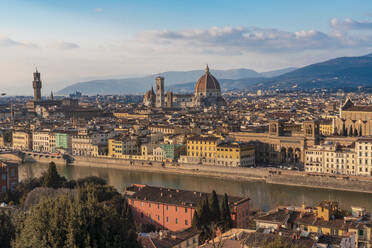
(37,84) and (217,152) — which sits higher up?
(37,84)

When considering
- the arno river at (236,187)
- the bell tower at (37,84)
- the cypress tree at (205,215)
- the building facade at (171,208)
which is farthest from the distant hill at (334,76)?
the cypress tree at (205,215)

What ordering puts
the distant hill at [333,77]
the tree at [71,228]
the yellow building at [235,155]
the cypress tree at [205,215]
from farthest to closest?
the distant hill at [333,77], the yellow building at [235,155], the cypress tree at [205,215], the tree at [71,228]

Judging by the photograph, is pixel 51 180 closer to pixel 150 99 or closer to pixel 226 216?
pixel 226 216

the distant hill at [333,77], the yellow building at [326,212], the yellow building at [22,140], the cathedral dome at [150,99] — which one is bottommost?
the yellow building at [22,140]

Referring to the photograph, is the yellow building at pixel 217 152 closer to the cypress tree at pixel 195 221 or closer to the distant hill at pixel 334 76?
the cypress tree at pixel 195 221

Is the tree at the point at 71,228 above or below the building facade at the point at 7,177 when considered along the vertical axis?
above

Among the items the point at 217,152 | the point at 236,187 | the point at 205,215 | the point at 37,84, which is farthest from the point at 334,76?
the point at 205,215
